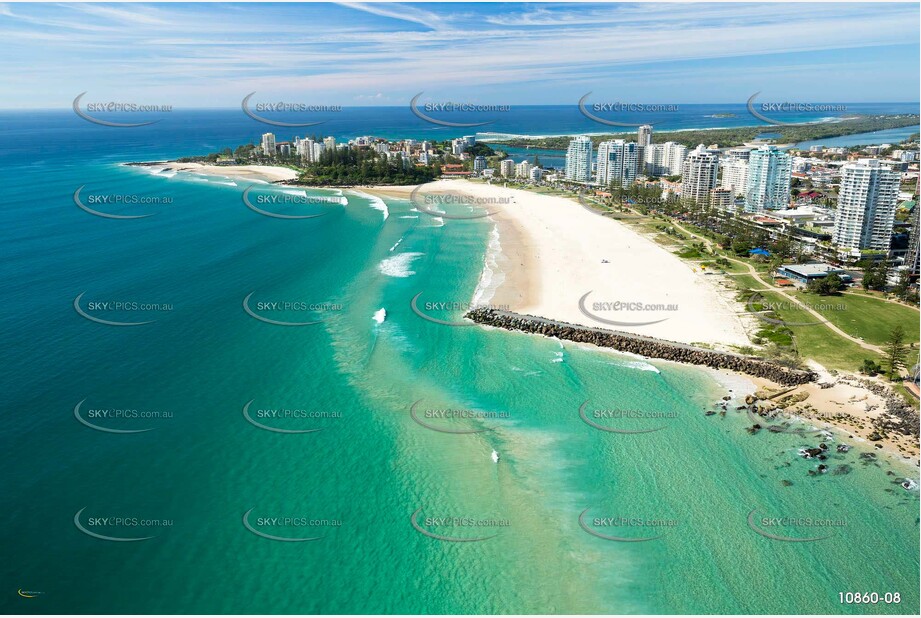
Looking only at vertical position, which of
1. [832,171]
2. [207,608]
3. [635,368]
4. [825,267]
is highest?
[832,171]

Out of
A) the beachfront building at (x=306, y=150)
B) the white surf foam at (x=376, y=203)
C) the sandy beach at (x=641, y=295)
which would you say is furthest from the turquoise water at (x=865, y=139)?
the beachfront building at (x=306, y=150)

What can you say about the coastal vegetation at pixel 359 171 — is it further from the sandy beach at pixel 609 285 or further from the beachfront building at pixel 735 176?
the beachfront building at pixel 735 176

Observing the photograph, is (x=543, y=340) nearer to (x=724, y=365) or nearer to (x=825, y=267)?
(x=724, y=365)

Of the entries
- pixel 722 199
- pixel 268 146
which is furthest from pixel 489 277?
pixel 268 146

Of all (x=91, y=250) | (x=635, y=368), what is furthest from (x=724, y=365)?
(x=91, y=250)

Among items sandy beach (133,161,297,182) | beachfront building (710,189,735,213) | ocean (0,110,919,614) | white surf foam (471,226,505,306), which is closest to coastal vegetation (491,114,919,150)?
beachfront building (710,189,735,213)

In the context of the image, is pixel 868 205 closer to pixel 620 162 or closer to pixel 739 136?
pixel 620 162
